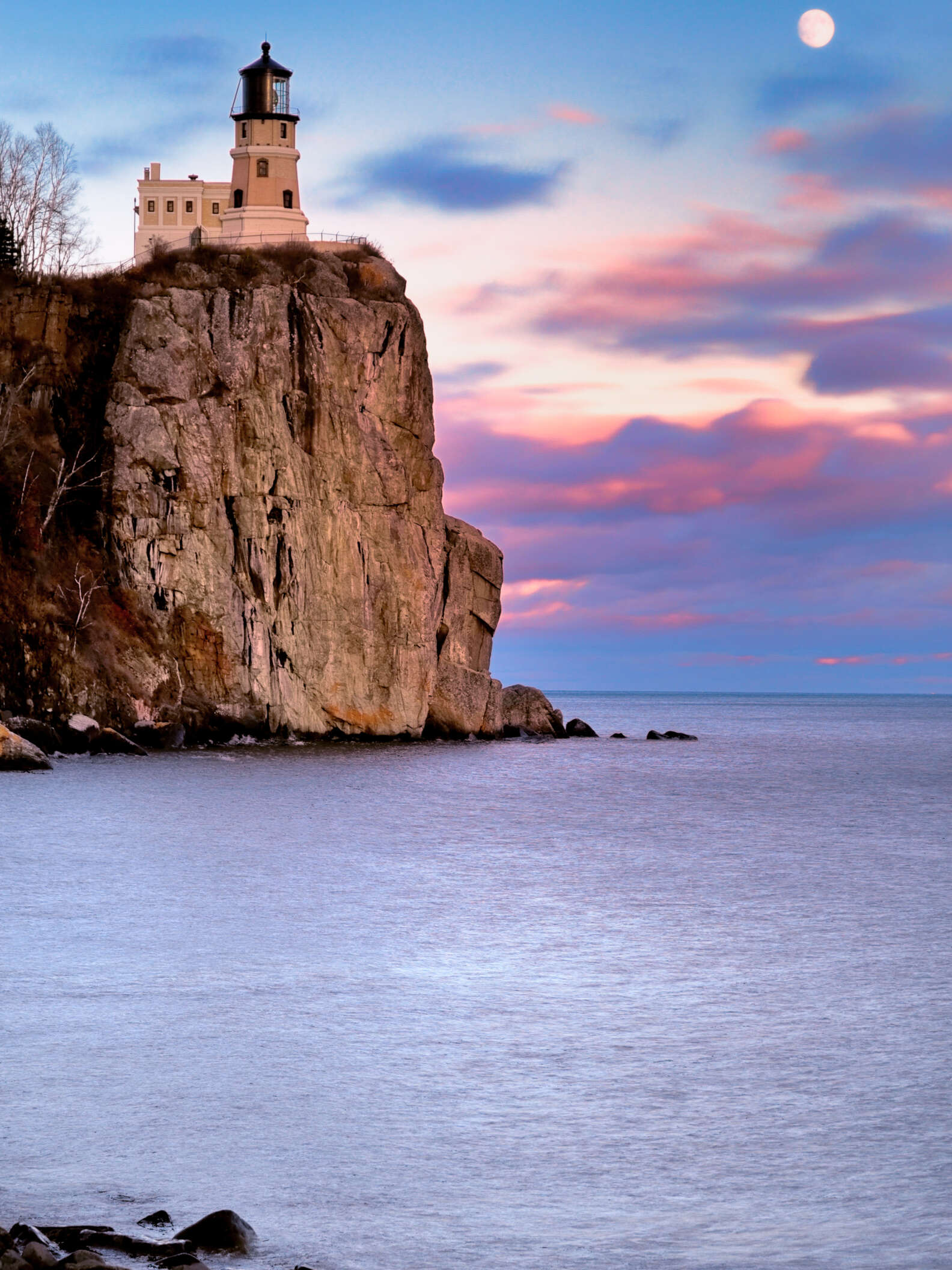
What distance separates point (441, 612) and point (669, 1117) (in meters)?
56.2

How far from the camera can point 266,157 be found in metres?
73.3

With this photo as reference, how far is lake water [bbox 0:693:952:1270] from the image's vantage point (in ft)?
31.5

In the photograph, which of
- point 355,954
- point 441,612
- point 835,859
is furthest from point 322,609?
point 355,954

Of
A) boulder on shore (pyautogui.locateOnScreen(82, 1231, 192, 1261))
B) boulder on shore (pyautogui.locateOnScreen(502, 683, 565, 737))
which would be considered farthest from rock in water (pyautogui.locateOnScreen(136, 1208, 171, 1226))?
boulder on shore (pyautogui.locateOnScreen(502, 683, 565, 737))

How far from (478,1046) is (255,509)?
47662 millimetres

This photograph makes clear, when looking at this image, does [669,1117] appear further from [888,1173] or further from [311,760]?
[311,760]

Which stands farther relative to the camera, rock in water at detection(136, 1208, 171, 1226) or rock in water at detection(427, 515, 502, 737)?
rock in water at detection(427, 515, 502, 737)

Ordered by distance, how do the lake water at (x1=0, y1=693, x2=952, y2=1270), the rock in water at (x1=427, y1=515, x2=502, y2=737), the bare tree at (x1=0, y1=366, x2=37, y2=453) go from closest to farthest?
the lake water at (x1=0, y1=693, x2=952, y2=1270) < the bare tree at (x1=0, y1=366, x2=37, y2=453) < the rock in water at (x1=427, y1=515, x2=502, y2=737)

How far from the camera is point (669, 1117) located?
11.9 metres

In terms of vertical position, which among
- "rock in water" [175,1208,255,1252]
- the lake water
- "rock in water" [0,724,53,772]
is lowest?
the lake water

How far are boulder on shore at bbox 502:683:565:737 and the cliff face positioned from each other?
363 inches

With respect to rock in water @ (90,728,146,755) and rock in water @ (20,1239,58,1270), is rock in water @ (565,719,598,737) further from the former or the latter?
rock in water @ (20,1239,58,1270)

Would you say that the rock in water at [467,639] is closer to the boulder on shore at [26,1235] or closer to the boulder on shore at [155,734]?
the boulder on shore at [155,734]

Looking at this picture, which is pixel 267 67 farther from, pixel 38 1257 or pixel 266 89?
pixel 38 1257
